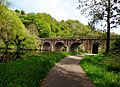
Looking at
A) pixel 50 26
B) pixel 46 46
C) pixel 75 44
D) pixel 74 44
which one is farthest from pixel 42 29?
pixel 74 44

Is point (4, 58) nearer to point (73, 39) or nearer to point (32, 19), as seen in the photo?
point (73, 39)

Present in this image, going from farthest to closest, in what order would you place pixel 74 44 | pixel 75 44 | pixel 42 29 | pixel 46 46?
pixel 42 29 → pixel 46 46 → pixel 75 44 → pixel 74 44

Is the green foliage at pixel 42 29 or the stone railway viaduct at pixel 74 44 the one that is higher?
the green foliage at pixel 42 29

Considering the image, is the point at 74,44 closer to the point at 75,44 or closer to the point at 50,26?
the point at 75,44

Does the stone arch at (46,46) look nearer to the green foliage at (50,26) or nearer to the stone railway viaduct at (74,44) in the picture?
the stone railway viaduct at (74,44)

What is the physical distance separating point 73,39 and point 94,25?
43370 millimetres

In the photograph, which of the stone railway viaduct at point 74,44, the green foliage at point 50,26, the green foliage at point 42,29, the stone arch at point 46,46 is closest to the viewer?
the stone railway viaduct at point 74,44

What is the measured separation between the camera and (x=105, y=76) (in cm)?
1430

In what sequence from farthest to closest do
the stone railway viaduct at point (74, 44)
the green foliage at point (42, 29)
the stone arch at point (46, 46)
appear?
the green foliage at point (42, 29)
the stone arch at point (46, 46)
the stone railway viaduct at point (74, 44)

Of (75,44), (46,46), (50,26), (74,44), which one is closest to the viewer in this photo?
(74,44)

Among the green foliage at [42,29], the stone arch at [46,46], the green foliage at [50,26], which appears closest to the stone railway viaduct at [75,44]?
the stone arch at [46,46]

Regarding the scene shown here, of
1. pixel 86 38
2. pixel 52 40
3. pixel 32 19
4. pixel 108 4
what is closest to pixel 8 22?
pixel 108 4

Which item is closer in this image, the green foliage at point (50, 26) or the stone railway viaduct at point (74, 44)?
the stone railway viaduct at point (74, 44)

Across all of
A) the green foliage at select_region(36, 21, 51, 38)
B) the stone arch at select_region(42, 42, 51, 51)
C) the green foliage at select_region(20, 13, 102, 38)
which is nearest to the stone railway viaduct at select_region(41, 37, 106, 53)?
the stone arch at select_region(42, 42, 51, 51)
